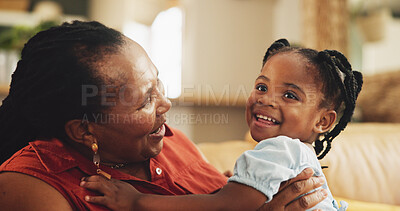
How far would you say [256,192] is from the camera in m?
0.82

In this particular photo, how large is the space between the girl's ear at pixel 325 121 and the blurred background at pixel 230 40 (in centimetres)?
207

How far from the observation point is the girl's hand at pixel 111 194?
0.82m

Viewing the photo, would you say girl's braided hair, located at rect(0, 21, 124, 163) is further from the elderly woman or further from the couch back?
the couch back

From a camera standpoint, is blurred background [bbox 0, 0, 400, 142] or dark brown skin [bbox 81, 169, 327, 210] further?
blurred background [bbox 0, 0, 400, 142]

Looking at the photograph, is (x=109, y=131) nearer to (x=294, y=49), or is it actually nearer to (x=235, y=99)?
(x=294, y=49)

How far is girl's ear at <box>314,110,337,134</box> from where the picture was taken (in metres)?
1.06

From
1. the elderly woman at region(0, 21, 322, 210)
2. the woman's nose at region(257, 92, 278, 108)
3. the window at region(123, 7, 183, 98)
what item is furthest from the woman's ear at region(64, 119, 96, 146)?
the window at region(123, 7, 183, 98)

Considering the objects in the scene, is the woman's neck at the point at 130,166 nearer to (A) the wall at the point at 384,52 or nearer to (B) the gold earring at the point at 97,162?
(B) the gold earring at the point at 97,162

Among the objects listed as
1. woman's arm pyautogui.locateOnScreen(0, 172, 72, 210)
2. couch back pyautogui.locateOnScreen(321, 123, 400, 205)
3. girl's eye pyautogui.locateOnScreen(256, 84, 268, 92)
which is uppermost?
girl's eye pyautogui.locateOnScreen(256, 84, 268, 92)

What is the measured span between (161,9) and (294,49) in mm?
3460

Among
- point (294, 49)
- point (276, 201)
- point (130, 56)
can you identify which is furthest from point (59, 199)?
point (294, 49)

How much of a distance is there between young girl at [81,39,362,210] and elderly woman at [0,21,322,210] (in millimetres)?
68

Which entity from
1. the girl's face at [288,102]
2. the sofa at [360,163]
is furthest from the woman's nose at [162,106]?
the sofa at [360,163]

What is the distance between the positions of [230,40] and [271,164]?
315 cm
